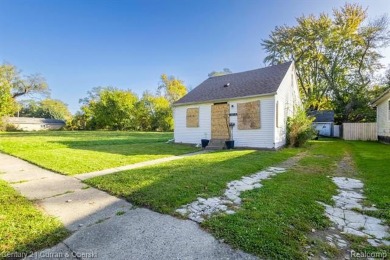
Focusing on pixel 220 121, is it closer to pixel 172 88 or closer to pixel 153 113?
pixel 153 113

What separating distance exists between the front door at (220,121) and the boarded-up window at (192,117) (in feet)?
3.68

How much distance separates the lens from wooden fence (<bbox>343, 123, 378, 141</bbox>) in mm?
16622

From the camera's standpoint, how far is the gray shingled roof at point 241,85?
1130 centimetres

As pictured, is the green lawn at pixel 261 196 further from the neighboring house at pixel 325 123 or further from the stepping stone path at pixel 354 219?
the neighboring house at pixel 325 123

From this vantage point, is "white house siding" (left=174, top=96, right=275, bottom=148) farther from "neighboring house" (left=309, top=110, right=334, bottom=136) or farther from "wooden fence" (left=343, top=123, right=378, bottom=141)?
"neighboring house" (left=309, top=110, right=334, bottom=136)

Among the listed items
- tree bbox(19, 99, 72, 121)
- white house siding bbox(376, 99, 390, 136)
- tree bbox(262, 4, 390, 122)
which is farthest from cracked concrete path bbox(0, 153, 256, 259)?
tree bbox(19, 99, 72, 121)

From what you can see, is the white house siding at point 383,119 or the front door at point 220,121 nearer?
the front door at point 220,121

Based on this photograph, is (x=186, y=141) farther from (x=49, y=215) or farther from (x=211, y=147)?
(x=49, y=215)

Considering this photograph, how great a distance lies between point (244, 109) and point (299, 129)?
3.39 m

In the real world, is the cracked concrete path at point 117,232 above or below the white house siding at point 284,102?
below

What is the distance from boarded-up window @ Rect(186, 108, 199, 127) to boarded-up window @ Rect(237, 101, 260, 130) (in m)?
2.71

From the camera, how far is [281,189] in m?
4.11

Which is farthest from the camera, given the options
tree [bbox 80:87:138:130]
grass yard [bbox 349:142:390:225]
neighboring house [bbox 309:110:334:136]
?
tree [bbox 80:87:138:130]

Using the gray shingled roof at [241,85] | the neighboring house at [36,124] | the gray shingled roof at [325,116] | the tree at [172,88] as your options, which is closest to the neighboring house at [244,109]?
the gray shingled roof at [241,85]
